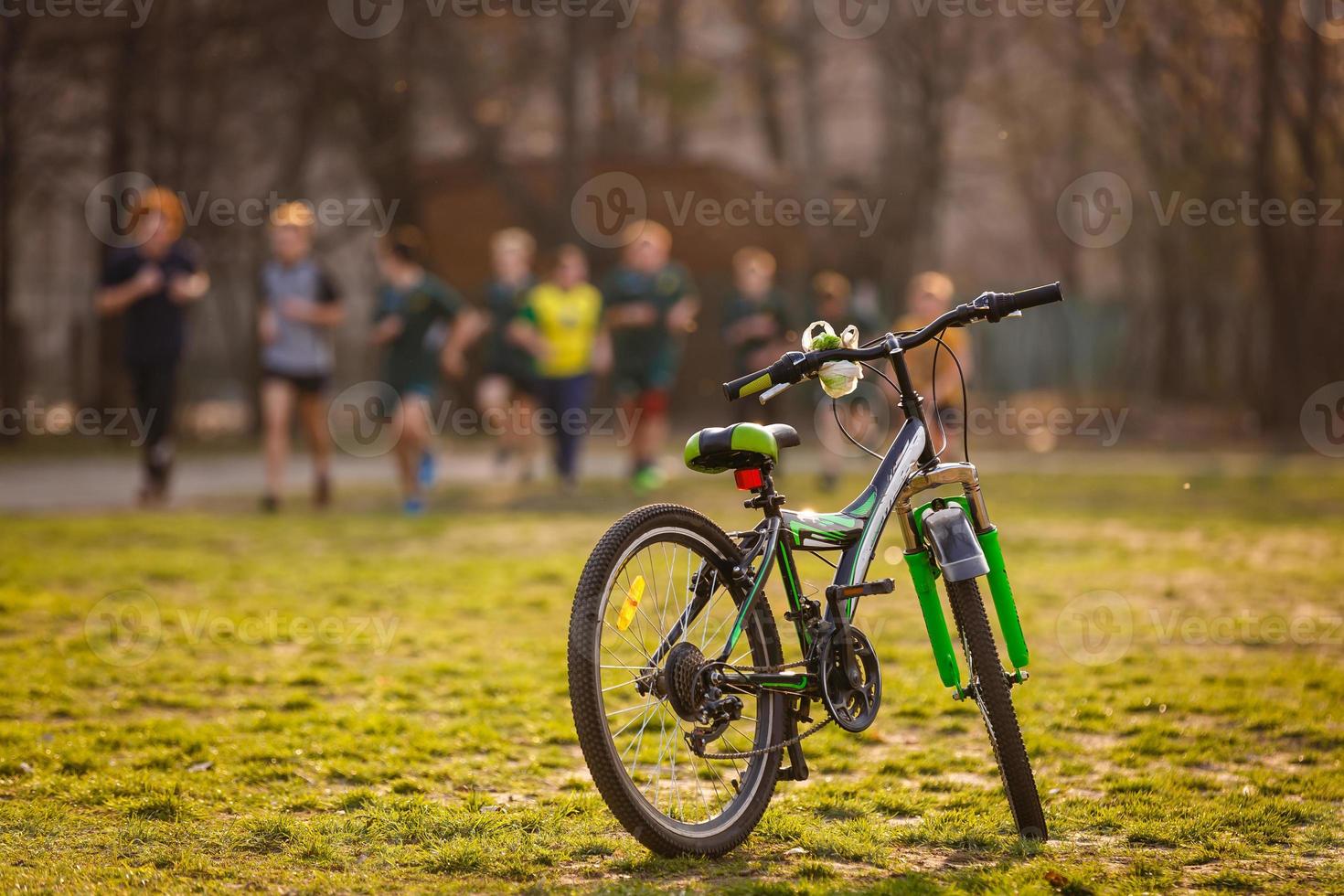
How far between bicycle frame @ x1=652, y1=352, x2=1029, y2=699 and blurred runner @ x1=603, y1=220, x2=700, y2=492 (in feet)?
31.3

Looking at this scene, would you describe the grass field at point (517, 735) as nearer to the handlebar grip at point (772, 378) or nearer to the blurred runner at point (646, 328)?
the handlebar grip at point (772, 378)

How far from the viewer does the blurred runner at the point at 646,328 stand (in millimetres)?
14086

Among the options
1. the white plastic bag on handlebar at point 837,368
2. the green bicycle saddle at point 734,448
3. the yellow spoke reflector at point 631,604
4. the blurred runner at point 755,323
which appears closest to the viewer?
the yellow spoke reflector at point 631,604

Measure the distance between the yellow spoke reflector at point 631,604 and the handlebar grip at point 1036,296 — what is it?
1.16 meters

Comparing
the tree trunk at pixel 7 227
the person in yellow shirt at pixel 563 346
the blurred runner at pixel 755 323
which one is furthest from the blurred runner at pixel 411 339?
the tree trunk at pixel 7 227

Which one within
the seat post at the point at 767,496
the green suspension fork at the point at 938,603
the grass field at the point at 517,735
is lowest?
the grass field at the point at 517,735

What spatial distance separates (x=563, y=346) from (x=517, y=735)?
Answer: 8857 millimetres

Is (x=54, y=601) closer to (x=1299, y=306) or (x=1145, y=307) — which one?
(x=1299, y=306)

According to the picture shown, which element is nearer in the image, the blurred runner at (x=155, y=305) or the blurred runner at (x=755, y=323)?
the blurred runner at (x=155, y=305)

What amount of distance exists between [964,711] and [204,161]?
17.1m

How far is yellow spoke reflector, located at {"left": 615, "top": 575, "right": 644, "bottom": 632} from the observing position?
401cm

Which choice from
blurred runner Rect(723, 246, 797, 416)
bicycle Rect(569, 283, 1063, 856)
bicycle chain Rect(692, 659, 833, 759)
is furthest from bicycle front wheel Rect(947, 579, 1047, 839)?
blurred runner Rect(723, 246, 797, 416)

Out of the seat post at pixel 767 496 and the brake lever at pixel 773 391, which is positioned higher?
the brake lever at pixel 773 391

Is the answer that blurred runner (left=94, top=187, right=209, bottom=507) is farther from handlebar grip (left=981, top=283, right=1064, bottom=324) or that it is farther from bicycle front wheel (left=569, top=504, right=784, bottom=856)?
handlebar grip (left=981, top=283, right=1064, bottom=324)
